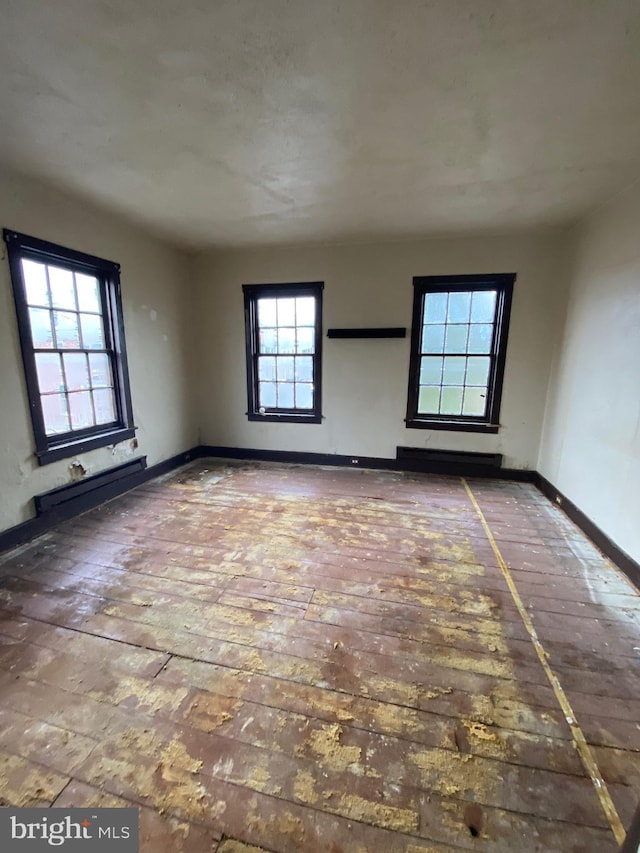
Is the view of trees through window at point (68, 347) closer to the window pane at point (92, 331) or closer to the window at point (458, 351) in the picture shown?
the window pane at point (92, 331)

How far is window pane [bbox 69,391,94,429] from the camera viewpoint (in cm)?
318

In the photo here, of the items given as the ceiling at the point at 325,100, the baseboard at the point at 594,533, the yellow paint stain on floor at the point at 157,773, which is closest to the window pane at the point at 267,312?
the ceiling at the point at 325,100

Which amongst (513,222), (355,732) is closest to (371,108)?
(513,222)

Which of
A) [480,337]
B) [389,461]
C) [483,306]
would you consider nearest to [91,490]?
[389,461]

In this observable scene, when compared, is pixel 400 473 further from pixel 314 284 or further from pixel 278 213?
pixel 278 213

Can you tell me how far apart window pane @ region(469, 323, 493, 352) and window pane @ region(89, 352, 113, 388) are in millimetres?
3869

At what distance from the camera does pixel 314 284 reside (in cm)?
428

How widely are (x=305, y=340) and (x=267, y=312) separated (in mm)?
628

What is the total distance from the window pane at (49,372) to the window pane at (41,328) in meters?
0.08

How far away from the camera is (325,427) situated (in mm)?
4578

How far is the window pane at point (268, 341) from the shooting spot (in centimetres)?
458

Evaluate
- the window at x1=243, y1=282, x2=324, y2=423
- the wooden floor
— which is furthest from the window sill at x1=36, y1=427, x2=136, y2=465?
the window at x1=243, y1=282, x2=324, y2=423

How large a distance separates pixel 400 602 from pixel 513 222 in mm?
3583

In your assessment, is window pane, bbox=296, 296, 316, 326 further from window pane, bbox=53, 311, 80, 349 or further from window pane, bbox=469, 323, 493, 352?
window pane, bbox=53, 311, 80, 349
